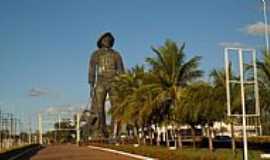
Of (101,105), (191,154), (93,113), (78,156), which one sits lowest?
(78,156)

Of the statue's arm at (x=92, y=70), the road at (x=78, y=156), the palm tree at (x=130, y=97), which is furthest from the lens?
the statue's arm at (x=92, y=70)

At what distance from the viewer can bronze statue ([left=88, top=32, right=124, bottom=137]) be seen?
7312 centimetres

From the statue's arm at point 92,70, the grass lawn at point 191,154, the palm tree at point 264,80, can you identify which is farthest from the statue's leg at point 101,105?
the palm tree at point 264,80

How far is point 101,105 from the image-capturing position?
76000mm

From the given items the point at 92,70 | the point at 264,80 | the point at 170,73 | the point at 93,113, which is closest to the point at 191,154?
the point at 264,80

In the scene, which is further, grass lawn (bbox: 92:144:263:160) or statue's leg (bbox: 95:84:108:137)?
statue's leg (bbox: 95:84:108:137)

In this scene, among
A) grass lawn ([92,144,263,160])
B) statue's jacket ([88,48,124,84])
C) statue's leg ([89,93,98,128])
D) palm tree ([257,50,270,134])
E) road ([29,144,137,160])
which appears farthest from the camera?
statue's leg ([89,93,98,128])

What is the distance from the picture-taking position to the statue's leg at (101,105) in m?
75.2

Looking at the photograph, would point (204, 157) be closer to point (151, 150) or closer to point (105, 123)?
point (151, 150)

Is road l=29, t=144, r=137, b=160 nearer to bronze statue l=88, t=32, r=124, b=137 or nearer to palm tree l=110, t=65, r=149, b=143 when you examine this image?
palm tree l=110, t=65, r=149, b=143

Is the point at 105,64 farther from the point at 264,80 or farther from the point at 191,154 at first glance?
the point at 191,154

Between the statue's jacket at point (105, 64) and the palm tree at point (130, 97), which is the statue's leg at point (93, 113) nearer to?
the statue's jacket at point (105, 64)

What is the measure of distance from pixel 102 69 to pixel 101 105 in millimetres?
5429

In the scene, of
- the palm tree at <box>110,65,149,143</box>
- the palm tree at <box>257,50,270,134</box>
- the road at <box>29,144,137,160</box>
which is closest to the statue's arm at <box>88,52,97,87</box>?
the palm tree at <box>110,65,149,143</box>
